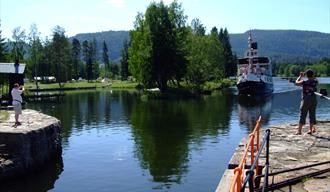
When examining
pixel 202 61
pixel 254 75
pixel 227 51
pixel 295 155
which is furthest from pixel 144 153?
pixel 227 51

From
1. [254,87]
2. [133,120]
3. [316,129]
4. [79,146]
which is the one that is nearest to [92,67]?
[254,87]

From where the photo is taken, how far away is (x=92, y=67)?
152250 mm

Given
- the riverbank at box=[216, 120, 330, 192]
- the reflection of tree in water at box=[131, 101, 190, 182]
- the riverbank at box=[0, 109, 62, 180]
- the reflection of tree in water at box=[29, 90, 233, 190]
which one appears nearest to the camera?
the riverbank at box=[216, 120, 330, 192]

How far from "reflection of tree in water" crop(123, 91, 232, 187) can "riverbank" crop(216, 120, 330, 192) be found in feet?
16.2

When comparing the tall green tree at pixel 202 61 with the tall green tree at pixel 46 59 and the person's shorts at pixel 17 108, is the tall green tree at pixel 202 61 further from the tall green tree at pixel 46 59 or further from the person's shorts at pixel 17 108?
the person's shorts at pixel 17 108

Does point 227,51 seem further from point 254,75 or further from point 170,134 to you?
point 170,134

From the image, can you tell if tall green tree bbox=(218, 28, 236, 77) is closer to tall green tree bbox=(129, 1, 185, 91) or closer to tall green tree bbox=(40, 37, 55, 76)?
tall green tree bbox=(40, 37, 55, 76)

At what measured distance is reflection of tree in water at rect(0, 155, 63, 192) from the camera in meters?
16.8

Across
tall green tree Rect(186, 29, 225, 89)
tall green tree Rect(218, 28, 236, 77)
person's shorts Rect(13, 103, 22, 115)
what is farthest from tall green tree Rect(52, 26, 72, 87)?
person's shorts Rect(13, 103, 22, 115)

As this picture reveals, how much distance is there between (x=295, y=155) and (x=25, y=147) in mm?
11559

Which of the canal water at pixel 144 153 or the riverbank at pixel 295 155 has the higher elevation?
the riverbank at pixel 295 155

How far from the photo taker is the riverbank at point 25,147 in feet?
57.9

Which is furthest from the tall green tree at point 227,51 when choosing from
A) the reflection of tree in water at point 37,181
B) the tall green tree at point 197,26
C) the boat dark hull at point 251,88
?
the reflection of tree in water at point 37,181

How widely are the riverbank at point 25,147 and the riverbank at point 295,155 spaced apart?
9.46m
